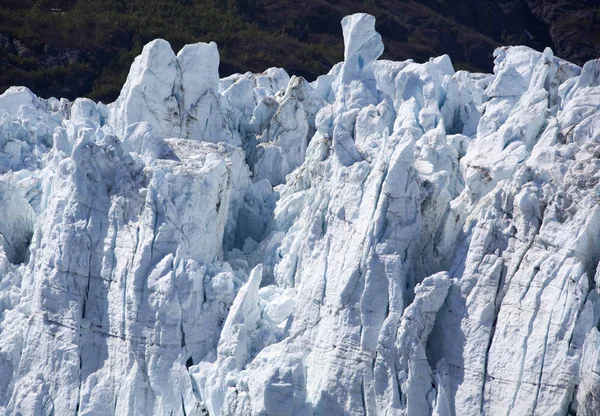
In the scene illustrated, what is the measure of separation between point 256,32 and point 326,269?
51028 millimetres

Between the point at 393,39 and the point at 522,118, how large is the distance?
49.9 metres

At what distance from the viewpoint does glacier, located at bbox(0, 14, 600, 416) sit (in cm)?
2159

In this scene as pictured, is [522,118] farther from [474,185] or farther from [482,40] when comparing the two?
[482,40]

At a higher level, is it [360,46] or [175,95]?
[360,46]

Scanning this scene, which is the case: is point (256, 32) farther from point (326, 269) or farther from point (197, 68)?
point (326, 269)

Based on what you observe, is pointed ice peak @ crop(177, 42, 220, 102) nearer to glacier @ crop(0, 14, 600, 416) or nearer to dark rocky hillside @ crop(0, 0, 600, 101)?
glacier @ crop(0, 14, 600, 416)

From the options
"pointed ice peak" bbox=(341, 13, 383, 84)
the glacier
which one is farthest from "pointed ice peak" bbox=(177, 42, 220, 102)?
"pointed ice peak" bbox=(341, 13, 383, 84)

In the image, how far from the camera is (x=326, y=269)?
79.0 feet

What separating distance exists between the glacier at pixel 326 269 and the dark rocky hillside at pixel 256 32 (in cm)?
3433

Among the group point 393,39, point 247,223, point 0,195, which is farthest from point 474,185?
point 393,39

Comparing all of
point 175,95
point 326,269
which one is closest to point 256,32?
point 175,95

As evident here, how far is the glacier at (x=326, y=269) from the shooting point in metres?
21.6

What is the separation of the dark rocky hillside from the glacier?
34326 millimetres

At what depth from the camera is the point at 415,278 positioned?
925 inches
